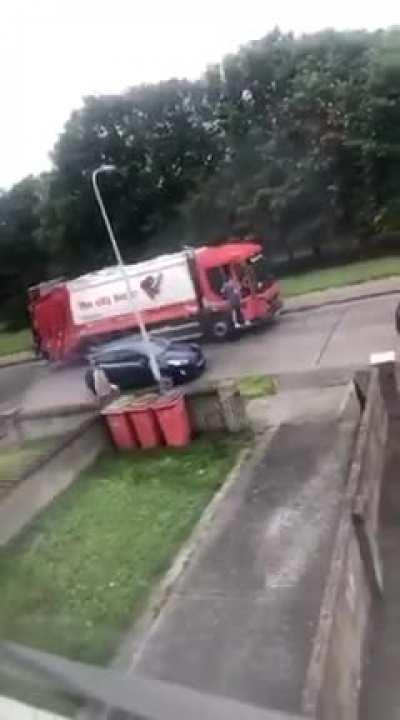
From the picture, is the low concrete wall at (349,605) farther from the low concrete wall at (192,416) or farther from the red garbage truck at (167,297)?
the red garbage truck at (167,297)

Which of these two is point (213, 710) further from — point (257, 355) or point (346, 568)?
point (257, 355)

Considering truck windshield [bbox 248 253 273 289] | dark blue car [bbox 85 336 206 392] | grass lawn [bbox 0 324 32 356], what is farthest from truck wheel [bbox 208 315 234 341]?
grass lawn [bbox 0 324 32 356]

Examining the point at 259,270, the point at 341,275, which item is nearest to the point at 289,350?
the point at 259,270

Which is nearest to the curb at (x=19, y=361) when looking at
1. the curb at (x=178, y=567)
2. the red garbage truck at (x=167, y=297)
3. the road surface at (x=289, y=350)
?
the road surface at (x=289, y=350)

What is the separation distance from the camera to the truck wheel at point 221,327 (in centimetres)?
621

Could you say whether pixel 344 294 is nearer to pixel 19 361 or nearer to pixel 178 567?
pixel 19 361

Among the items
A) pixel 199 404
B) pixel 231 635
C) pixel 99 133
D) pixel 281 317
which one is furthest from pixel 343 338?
pixel 231 635

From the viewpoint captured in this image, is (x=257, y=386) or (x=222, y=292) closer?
(x=257, y=386)

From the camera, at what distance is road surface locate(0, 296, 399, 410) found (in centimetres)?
498

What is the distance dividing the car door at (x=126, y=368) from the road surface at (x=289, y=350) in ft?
1.15

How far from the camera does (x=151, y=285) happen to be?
645 centimetres

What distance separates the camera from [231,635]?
80.3 inches

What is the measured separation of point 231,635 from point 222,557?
0.47m

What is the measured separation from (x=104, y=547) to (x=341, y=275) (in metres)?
5.09
